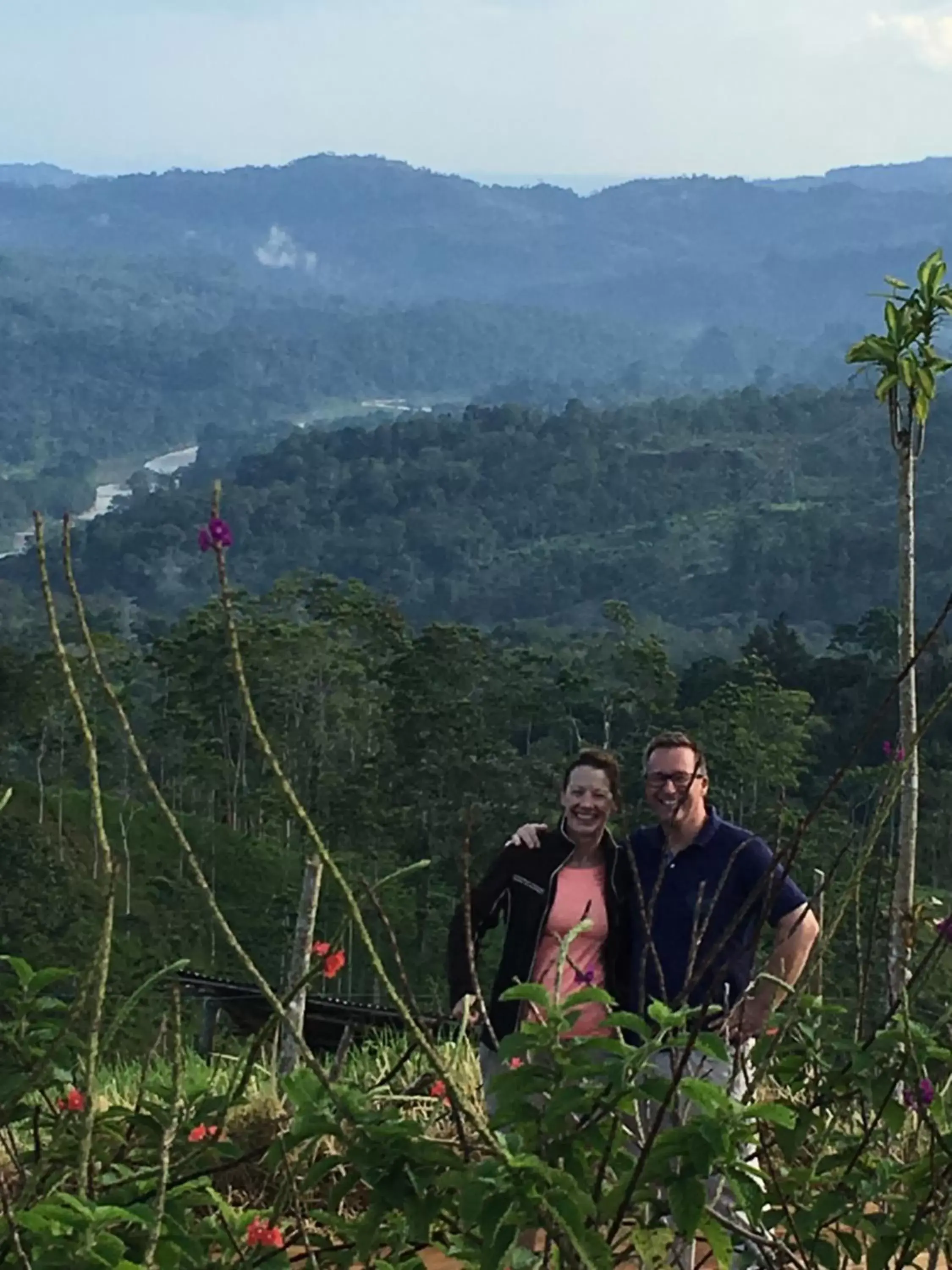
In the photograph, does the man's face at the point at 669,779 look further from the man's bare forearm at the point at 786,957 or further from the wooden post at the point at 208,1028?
the wooden post at the point at 208,1028

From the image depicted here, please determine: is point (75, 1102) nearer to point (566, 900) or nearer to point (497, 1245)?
point (497, 1245)

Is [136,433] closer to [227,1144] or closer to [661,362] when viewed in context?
[661,362]

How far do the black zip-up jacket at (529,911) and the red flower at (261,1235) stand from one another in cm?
100

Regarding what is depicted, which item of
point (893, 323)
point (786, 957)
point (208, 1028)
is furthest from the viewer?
point (893, 323)

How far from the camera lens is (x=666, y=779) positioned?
95.8 inches

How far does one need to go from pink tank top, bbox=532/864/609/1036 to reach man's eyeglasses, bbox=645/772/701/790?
20 cm

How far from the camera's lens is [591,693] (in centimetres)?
2911

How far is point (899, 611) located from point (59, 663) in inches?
190

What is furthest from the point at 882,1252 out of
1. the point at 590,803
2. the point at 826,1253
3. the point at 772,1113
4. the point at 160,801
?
the point at 590,803

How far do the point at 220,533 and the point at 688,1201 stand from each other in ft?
2.11

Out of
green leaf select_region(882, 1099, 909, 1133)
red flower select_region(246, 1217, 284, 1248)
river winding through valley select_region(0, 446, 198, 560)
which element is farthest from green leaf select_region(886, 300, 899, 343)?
river winding through valley select_region(0, 446, 198, 560)

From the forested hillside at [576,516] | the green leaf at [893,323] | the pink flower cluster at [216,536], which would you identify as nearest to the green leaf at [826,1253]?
the pink flower cluster at [216,536]

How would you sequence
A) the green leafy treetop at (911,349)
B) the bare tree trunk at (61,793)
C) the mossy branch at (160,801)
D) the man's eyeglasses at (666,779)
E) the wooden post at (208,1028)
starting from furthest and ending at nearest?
the bare tree trunk at (61,793)
the green leafy treetop at (911,349)
the wooden post at (208,1028)
the man's eyeglasses at (666,779)
the mossy branch at (160,801)

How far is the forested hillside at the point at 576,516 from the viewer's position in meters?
67.8
